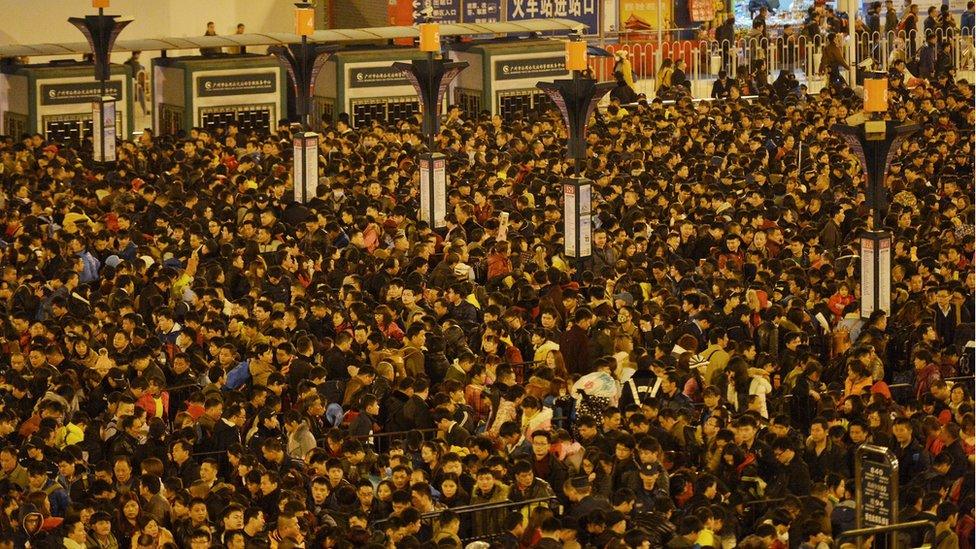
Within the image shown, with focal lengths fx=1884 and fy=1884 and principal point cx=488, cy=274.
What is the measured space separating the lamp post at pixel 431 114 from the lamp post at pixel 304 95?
1520mm

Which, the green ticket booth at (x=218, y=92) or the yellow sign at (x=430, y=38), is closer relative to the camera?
the yellow sign at (x=430, y=38)

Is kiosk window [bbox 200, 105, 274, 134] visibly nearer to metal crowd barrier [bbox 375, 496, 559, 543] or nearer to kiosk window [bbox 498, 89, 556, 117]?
kiosk window [bbox 498, 89, 556, 117]

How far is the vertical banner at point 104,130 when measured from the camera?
2667cm

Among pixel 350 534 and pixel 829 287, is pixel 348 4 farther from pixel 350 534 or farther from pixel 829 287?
pixel 350 534

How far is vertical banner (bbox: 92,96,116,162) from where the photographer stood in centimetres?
2667

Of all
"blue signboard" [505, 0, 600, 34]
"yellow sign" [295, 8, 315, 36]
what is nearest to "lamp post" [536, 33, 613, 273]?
"yellow sign" [295, 8, 315, 36]

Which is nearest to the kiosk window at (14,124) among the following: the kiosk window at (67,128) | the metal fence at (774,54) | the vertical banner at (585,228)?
the kiosk window at (67,128)

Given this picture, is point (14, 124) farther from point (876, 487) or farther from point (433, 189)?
point (876, 487)

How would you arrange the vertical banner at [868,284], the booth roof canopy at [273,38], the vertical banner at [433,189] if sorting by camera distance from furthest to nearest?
the booth roof canopy at [273,38]
the vertical banner at [433,189]
the vertical banner at [868,284]

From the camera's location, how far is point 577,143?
21688 mm

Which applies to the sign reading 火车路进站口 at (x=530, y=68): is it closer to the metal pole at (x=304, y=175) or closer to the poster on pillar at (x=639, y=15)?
the poster on pillar at (x=639, y=15)

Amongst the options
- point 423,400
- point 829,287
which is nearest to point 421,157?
point 829,287

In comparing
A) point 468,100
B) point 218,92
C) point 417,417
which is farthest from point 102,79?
point 417,417

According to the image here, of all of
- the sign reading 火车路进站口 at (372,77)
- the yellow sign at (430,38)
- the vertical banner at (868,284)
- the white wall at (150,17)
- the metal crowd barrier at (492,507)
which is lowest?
the metal crowd barrier at (492,507)
